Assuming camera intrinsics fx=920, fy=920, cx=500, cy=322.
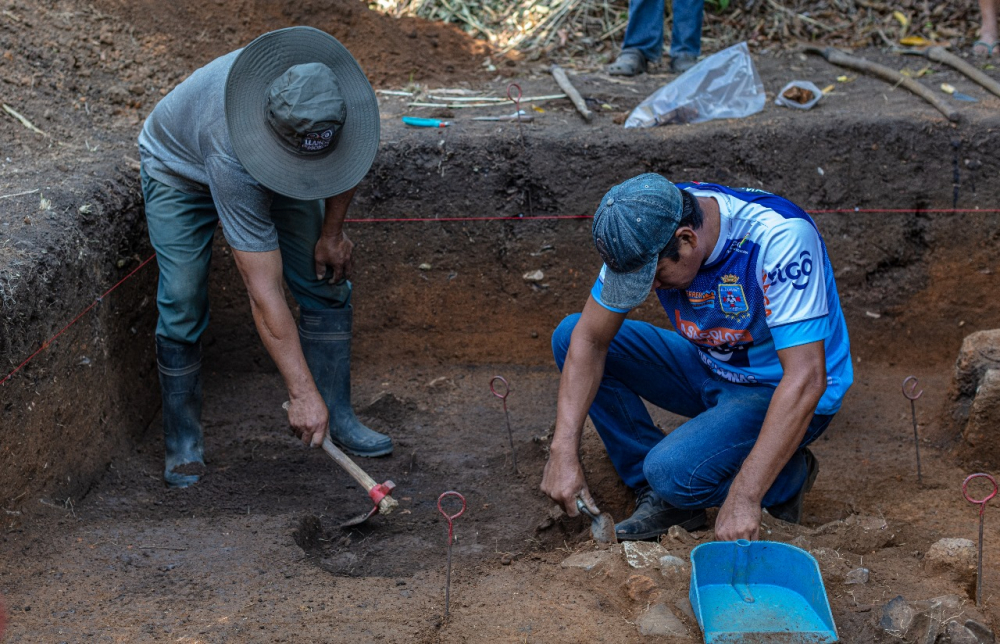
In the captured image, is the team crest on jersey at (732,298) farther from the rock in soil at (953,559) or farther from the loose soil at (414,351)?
the rock in soil at (953,559)

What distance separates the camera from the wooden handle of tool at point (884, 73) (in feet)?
15.6

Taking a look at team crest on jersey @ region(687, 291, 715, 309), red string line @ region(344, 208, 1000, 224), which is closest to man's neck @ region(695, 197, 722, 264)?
team crest on jersey @ region(687, 291, 715, 309)

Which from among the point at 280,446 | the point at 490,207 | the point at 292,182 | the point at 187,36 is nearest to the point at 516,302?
the point at 490,207

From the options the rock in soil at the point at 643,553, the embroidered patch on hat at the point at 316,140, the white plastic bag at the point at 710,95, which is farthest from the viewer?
the white plastic bag at the point at 710,95

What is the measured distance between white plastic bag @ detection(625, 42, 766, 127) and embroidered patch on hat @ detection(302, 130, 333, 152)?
221cm

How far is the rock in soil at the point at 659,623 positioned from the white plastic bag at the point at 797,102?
340 centimetres

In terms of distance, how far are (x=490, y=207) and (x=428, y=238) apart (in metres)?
0.35

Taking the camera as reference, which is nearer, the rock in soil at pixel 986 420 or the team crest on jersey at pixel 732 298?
the team crest on jersey at pixel 732 298

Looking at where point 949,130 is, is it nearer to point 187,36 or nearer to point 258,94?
point 258,94

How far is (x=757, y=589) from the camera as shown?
2.52 metres

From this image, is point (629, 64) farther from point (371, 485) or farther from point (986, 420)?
point (371, 485)

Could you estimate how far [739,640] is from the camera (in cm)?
225

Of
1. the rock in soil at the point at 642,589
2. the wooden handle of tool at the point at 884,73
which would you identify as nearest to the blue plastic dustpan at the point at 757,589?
the rock in soil at the point at 642,589

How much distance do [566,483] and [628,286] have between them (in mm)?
630
